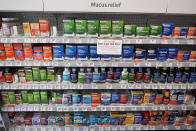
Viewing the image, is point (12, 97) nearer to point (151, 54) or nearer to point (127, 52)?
point (127, 52)

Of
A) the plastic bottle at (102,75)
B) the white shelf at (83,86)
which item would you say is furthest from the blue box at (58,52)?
the plastic bottle at (102,75)

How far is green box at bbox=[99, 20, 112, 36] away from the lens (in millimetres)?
2340

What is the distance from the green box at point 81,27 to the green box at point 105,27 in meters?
0.24

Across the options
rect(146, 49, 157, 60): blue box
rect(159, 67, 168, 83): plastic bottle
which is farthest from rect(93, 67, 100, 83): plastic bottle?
rect(159, 67, 168, 83): plastic bottle

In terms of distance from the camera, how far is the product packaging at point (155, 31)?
2.39m

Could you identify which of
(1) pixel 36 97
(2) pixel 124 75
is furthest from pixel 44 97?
(2) pixel 124 75

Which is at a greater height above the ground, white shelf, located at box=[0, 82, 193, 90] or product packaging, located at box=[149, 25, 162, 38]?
product packaging, located at box=[149, 25, 162, 38]

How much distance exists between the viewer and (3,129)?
2799mm

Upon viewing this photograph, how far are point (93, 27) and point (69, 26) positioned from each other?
1.17 ft

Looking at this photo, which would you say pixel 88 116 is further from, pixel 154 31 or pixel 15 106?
pixel 154 31

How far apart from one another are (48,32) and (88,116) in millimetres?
1745

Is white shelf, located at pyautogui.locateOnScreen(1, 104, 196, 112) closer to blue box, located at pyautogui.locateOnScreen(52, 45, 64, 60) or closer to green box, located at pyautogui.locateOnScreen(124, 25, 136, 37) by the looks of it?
blue box, located at pyautogui.locateOnScreen(52, 45, 64, 60)

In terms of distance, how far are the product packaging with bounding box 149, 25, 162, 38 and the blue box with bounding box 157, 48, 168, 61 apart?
0.24 meters

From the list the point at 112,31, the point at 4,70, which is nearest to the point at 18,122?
the point at 4,70
